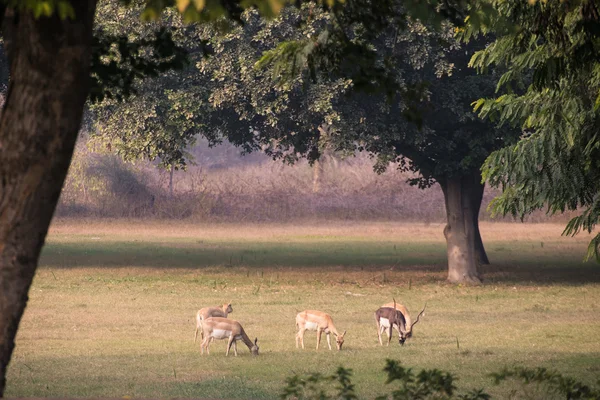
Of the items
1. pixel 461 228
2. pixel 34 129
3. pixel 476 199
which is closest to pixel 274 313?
pixel 461 228

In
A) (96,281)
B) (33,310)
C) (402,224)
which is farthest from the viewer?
(402,224)

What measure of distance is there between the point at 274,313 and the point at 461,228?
1113 cm

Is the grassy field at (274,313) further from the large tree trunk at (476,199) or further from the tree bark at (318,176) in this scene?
the tree bark at (318,176)

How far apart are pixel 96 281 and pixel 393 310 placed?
46.1 feet

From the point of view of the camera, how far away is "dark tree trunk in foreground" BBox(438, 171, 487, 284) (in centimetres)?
3272

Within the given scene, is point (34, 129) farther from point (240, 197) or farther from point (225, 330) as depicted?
point (240, 197)

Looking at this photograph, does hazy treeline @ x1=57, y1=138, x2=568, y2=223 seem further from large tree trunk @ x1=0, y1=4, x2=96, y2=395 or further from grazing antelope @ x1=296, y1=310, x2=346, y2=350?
large tree trunk @ x1=0, y1=4, x2=96, y2=395

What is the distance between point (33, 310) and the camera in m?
24.0

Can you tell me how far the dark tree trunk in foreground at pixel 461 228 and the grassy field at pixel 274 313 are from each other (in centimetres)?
99

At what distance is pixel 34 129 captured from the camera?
675cm

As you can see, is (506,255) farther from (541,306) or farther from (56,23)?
(56,23)

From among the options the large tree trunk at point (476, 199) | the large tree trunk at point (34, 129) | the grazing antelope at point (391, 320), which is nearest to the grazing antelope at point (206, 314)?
the grazing antelope at point (391, 320)

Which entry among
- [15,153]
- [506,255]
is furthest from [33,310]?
[506,255]

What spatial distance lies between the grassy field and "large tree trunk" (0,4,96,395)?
279 inches
